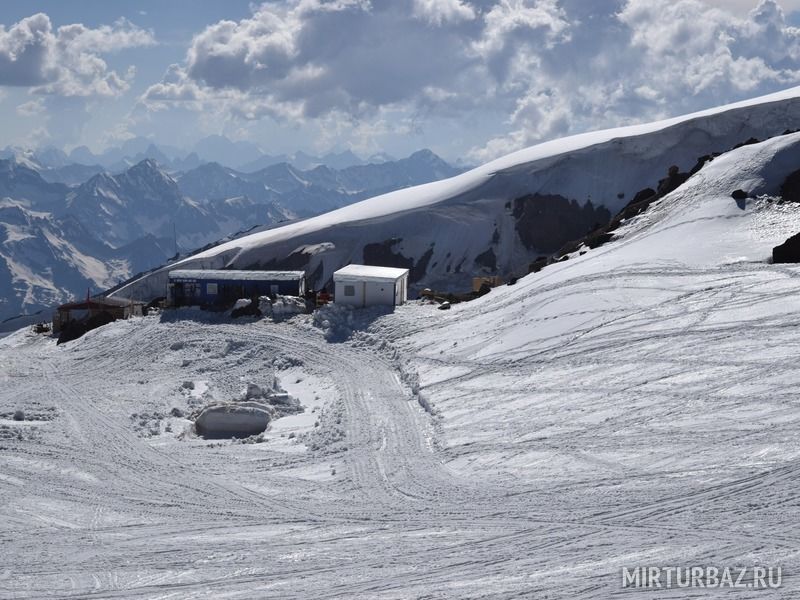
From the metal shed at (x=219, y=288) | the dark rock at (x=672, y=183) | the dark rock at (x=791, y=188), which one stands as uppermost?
the dark rock at (x=672, y=183)

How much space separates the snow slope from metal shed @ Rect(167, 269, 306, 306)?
93.4ft

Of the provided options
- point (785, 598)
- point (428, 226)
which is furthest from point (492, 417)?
point (428, 226)

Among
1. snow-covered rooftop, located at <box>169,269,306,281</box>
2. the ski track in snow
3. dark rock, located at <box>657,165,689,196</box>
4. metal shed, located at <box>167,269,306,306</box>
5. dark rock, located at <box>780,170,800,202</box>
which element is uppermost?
dark rock, located at <box>657,165,689,196</box>

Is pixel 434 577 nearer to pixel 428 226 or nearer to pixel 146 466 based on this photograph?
pixel 146 466

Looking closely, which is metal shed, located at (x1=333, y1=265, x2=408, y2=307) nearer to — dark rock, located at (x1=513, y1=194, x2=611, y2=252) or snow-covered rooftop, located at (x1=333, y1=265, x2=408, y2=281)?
snow-covered rooftop, located at (x1=333, y1=265, x2=408, y2=281)

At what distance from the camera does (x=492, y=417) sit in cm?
2750

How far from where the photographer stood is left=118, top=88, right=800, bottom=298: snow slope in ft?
257

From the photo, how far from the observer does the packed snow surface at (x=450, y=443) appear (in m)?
17.8

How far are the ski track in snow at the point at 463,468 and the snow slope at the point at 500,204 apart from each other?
39900mm

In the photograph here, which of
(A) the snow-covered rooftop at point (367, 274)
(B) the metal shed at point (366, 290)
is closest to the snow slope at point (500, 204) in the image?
(A) the snow-covered rooftop at point (367, 274)

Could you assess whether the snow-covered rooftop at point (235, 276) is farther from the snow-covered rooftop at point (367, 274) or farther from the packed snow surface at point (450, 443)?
the snow-covered rooftop at point (367, 274)

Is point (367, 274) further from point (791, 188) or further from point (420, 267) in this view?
point (420, 267)

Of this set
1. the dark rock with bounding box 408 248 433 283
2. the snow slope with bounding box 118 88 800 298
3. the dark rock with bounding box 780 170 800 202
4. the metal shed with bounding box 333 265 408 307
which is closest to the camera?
the metal shed with bounding box 333 265 408 307

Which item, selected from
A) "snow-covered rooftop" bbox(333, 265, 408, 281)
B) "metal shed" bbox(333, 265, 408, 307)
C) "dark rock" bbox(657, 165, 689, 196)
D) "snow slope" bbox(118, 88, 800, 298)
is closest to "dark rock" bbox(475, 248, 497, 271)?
"snow slope" bbox(118, 88, 800, 298)
